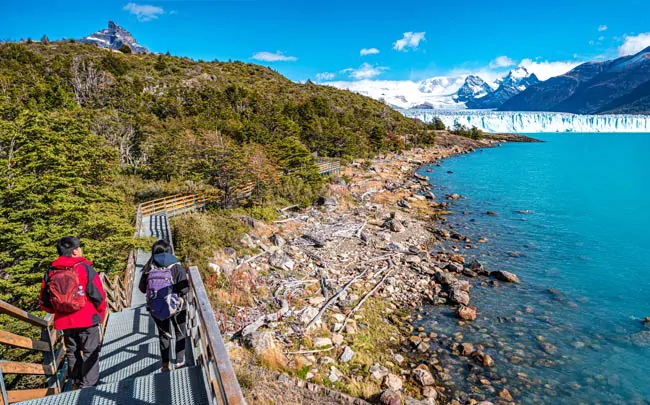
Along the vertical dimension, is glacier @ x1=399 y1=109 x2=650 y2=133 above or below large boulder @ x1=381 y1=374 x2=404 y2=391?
above

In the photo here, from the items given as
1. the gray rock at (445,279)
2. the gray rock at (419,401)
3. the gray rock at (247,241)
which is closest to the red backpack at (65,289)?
the gray rock at (419,401)

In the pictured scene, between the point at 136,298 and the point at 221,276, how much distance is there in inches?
121

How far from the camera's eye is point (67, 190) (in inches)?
427

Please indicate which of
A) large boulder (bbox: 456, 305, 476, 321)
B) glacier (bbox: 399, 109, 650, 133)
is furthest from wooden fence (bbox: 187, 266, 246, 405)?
glacier (bbox: 399, 109, 650, 133)

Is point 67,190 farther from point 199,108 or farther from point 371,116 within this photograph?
point 371,116

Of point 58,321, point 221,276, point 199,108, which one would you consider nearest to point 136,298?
point 221,276

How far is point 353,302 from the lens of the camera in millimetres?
11812

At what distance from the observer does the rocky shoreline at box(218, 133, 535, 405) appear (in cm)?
820

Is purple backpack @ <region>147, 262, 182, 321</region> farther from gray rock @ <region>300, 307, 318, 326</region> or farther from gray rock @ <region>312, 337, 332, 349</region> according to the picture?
gray rock @ <region>300, 307, 318, 326</region>

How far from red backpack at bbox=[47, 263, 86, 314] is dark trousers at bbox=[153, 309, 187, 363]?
3.21ft

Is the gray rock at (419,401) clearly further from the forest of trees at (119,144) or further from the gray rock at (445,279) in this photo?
the forest of trees at (119,144)

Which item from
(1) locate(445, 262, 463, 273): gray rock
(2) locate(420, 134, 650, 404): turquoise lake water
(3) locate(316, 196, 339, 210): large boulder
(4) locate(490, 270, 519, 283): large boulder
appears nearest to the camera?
(2) locate(420, 134, 650, 404): turquoise lake water

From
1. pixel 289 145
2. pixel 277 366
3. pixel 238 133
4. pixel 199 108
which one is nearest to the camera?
pixel 277 366

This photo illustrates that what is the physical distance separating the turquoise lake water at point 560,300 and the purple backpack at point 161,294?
7546 millimetres
